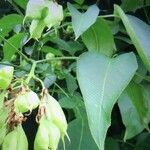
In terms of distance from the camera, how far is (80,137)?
773 mm

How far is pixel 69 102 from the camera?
919 mm

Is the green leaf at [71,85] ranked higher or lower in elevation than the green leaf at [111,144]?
higher

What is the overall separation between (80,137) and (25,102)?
0.20m

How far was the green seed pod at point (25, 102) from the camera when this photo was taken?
23.5 inches

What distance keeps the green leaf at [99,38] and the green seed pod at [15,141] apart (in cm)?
22

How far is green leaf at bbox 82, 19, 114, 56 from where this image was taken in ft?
2.65

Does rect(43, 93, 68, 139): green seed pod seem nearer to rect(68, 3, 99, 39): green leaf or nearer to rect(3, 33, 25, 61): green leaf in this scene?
rect(68, 3, 99, 39): green leaf

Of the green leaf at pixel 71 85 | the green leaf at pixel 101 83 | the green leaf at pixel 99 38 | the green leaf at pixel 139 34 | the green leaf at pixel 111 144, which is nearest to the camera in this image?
the green leaf at pixel 101 83

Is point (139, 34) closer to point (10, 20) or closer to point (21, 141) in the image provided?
point (21, 141)

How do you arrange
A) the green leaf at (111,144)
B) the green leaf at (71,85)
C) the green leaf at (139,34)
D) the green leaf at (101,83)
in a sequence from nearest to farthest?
1. the green leaf at (101,83)
2. the green leaf at (139,34)
3. the green leaf at (71,85)
4. the green leaf at (111,144)

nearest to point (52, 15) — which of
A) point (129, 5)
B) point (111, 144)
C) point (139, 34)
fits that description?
point (139, 34)

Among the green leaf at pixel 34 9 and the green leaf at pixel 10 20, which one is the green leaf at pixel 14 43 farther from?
the green leaf at pixel 34 9

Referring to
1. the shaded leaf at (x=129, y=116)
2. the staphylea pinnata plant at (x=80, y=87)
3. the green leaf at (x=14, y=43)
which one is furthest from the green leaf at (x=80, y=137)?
the green leaf at (x=14, y=43)

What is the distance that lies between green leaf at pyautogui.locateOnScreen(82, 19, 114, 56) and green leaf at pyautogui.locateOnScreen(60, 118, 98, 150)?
0.40 ft
